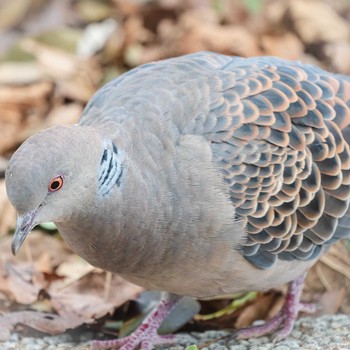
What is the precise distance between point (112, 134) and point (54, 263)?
5.21 ft

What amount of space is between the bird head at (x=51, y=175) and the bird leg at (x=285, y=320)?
1379 millimetres

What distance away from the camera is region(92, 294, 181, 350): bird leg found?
4688 millimetres

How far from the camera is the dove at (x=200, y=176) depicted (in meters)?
3.90

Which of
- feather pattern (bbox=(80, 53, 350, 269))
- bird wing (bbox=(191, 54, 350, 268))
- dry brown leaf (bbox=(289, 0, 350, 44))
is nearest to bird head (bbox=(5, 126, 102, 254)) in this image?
feather pattern (bbox=(80, 53, 350, 269))

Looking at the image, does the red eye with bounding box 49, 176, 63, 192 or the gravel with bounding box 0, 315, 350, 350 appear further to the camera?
the gravel with bounding box 0, 315, 350, 350

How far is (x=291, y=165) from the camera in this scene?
434 centimetres

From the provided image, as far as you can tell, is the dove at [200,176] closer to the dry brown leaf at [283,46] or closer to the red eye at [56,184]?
the red eye at [56,184]

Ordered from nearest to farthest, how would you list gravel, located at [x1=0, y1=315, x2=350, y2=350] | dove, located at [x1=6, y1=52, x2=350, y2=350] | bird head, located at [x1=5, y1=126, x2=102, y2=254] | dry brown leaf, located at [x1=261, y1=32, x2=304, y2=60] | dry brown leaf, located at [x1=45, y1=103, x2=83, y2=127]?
1. bird head, located at [x1=5, y1=126, x2=102, y2=254]
2. dove, located at [x1=6, y1=52, x2=350, y2=350]
3. gravel, located at [x1=0, y1=315, x2=350, y2=350]
4. dry brown leaf, located at [x1=45, y1=103, x2=83, y2=127]
5. dry brown leaf, located at [x1=261, y1=32, x2=304, y2=60]

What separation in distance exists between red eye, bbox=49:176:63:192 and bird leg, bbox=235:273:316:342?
147 centimetres

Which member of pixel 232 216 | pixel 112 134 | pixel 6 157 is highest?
pixel 112 134

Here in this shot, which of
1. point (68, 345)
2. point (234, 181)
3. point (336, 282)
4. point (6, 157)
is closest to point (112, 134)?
point (234, 181)

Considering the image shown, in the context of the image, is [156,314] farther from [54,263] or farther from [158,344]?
[54,263]

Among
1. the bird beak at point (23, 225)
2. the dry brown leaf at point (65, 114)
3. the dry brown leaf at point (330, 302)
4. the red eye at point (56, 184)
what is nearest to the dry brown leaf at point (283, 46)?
the dry brown leaf at point (65, 114)

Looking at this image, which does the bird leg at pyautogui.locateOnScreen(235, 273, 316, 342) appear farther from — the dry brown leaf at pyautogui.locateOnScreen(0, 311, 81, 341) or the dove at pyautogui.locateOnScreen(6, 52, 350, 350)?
the dry brown leaf at pyautogui.locateOnScreen(0, 311, 81, 341)
